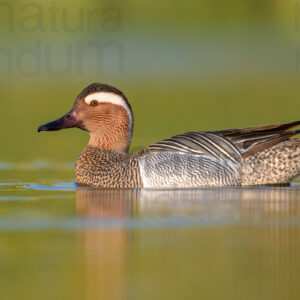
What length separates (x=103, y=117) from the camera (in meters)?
12.1

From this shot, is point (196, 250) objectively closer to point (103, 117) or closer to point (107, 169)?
point (107, 169)

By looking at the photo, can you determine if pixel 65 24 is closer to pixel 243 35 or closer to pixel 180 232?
pixel 243 35

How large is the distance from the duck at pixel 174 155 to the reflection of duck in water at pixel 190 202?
0.32 meters

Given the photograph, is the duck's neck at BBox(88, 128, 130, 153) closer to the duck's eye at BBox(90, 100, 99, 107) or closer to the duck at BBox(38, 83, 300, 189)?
the duck at BBox(38, 83, 300, 189)

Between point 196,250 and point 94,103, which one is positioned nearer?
point 196,250

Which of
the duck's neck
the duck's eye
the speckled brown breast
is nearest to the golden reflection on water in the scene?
the speckled brown breast

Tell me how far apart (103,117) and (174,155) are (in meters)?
1.17

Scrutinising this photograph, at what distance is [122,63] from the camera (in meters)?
24.8

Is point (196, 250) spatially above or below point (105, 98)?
below

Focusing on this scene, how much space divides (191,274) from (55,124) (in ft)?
17.0

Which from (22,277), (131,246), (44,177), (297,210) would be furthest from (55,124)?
(22,277)

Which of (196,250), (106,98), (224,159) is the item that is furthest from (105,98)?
(196,250)

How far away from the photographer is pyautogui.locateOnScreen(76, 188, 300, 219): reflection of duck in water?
9.17 metres

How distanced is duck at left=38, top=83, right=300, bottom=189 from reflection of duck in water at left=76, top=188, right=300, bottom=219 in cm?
32
